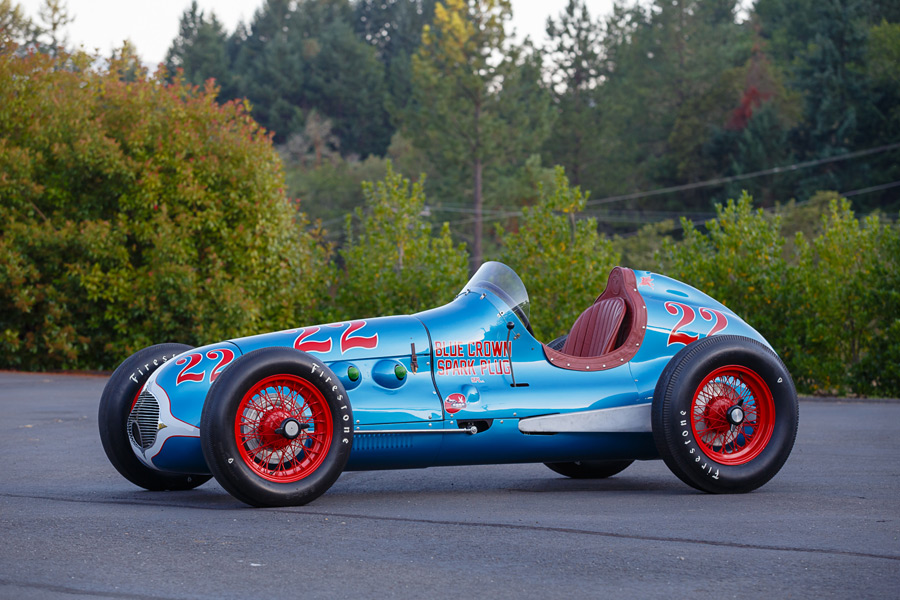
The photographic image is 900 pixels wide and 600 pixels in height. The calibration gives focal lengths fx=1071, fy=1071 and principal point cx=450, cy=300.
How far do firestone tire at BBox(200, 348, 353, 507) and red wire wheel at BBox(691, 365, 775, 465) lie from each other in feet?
7.84

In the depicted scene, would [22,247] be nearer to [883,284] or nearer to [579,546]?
[883,284]

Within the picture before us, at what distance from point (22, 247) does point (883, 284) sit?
14.8 meters

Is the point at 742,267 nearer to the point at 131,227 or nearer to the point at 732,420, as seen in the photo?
the point at 732,420

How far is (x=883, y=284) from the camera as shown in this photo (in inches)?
631

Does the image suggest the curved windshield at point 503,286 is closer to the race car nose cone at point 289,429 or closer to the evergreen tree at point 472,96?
the race car nose cone at point 289,429

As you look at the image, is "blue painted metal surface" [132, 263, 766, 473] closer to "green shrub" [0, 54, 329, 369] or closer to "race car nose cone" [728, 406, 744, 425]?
"race car nose cone" [728, 406, 744, 425]

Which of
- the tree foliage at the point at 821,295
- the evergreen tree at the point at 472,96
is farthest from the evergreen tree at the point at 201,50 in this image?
the tree foliage at the point at 821,295

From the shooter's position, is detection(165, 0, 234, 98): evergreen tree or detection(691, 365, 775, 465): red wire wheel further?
detection(165, 0, 234, 98): evergreen tree

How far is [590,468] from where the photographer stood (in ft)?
26.3

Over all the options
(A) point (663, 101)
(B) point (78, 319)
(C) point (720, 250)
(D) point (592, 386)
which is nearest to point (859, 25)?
(A) point (663, 101)

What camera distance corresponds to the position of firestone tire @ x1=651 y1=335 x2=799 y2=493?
6.80 metres

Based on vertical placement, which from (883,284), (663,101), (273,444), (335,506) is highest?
(663,101)

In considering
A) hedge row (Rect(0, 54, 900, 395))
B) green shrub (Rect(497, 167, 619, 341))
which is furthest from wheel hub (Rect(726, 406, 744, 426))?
hedge row (Rect(0, 54, 900, 395))

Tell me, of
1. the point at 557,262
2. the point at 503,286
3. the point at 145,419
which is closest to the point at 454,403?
the point at 503,286
